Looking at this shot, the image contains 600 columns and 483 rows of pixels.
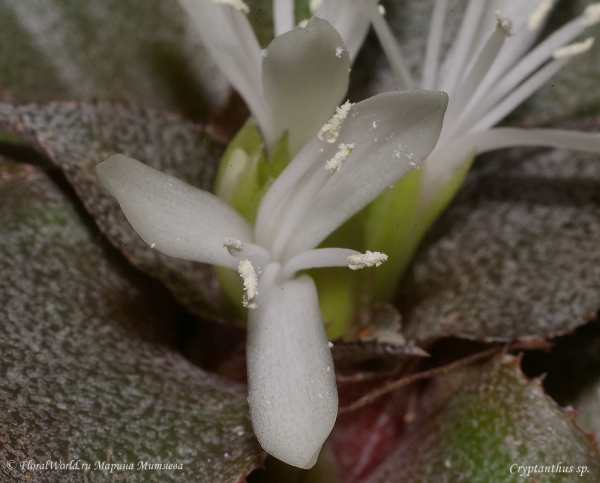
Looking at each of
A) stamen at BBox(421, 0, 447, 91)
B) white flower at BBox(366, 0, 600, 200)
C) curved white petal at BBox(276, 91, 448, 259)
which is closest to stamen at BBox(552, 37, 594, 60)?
white flower at BBox(366, 0, 600, 200)

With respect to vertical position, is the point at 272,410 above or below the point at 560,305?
above

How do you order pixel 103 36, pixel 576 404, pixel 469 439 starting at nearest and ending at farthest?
pixel 469 439
pixel 576 404
pixel 103 36

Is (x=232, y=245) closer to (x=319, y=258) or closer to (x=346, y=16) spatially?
(x=319, y=258)

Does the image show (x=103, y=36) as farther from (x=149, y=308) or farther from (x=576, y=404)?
(x=576, y=404)

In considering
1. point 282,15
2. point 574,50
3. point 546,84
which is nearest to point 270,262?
point 282,15

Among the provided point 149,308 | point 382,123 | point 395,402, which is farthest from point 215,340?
point 382,123

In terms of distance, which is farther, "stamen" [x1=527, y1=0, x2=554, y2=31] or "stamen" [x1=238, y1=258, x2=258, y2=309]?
"stamen" [x1=527, y1=0, x2=554, y2=31]

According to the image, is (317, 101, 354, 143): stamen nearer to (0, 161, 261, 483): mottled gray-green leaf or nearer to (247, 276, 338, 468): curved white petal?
(247, 276, 338, 468): curved white petal
